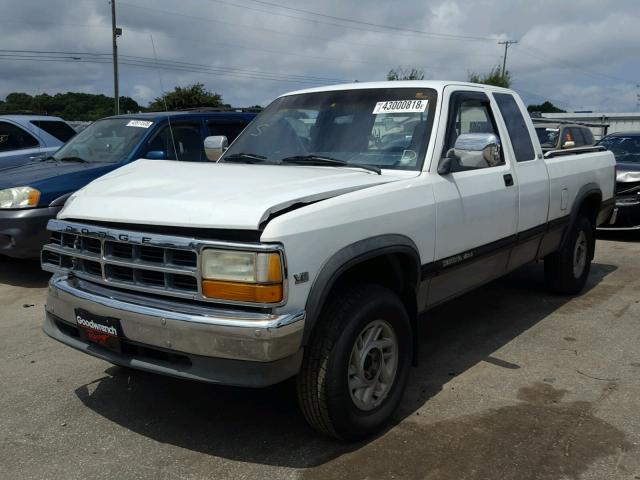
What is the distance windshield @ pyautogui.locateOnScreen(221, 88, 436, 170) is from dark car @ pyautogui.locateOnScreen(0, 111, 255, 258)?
1.74 metres

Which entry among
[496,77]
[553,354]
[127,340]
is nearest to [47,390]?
[127,340]

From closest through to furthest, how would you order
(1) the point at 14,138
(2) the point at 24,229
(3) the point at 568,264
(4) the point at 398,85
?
(4) the point at 398,85
(3) the point at 568,264
(2) the point at 24,229
(1) the point at 14,138

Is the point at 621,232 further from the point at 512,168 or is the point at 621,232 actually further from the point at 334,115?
the point at 334,115

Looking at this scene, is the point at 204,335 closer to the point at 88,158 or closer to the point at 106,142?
the point at 88,158

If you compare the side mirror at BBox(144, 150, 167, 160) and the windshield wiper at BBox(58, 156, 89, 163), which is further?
the windshield wiper at BBox(58, 156, 89, 163)

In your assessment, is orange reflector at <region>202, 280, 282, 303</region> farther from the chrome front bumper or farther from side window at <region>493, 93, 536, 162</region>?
side window at <region>493, 93, 536, 162</region>

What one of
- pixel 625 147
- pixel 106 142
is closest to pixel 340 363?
pixel 106 142

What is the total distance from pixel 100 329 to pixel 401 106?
2.34 meters

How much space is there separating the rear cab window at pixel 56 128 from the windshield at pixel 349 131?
643 cm

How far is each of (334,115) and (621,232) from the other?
7814 millimetres

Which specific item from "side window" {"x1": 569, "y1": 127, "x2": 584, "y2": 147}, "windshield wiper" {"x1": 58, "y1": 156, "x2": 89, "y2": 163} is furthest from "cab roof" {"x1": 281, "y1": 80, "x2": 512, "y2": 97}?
"windshield wiper" {"x1": 58, "y1": 156, "x2": 89, "y2": 163}

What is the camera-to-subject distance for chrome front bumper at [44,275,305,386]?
8.96 ft

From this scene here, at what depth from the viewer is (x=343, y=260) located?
303cm

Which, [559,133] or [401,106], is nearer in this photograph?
[401,106]
